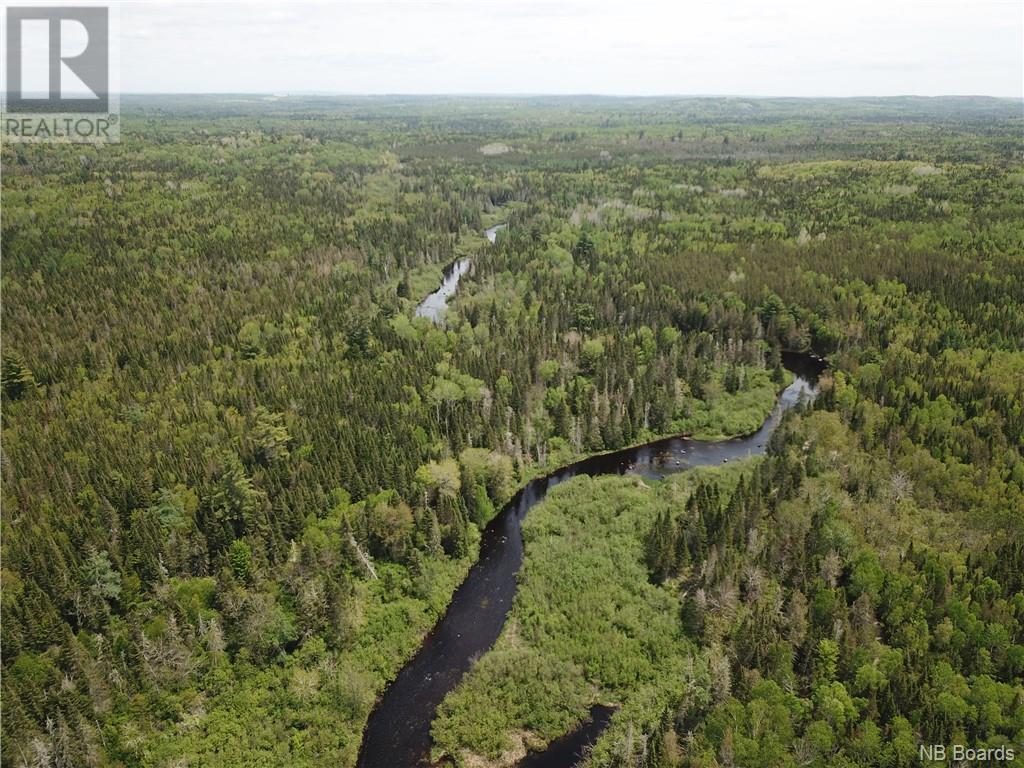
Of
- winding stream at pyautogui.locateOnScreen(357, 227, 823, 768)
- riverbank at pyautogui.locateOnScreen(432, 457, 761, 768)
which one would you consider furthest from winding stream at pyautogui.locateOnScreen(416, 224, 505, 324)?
riverbank at pyautogui.locateOnScreen(432, 457, 761, 768)

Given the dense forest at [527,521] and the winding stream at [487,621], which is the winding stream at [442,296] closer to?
the dense forest at [527,521]

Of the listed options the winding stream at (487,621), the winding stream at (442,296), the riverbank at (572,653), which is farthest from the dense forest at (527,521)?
the winding stream at (442,296)

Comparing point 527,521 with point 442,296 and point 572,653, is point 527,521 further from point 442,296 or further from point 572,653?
point 442,296

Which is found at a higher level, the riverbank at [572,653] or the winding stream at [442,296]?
the winding stream at [442,296]

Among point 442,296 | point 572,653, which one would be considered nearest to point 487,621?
point 572,653

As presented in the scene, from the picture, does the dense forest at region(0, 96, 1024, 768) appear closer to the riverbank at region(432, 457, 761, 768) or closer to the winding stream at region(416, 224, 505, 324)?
the riverbank at region(432, 457, 761, 768)

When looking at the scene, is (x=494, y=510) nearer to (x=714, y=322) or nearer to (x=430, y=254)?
(x=714, y=322)
